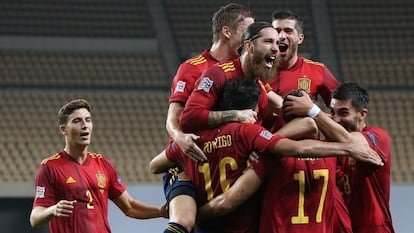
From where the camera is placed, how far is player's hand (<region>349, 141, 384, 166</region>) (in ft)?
15.7

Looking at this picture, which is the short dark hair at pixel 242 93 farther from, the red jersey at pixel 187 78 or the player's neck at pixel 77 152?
the player's neck at pixel 77 152

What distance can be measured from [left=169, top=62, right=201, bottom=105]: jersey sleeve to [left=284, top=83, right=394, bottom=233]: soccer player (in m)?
0.98

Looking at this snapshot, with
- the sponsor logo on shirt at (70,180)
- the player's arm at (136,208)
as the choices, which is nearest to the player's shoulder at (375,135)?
the player's arm at (136,208)

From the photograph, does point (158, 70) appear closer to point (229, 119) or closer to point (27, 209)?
point (27, 209)

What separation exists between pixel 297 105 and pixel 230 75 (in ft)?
1.49

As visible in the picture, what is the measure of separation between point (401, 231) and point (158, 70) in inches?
209

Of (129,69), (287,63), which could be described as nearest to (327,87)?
(287,63)

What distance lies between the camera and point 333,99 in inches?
205

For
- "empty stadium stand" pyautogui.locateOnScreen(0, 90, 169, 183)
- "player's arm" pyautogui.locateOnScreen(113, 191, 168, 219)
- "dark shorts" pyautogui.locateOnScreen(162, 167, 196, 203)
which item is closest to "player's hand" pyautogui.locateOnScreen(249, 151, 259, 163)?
"dark shorts" pyautogui.locateOnScreen(162, 167, 196, 203)

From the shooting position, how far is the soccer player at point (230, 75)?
4.92m

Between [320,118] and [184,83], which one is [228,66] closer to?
[184,83]

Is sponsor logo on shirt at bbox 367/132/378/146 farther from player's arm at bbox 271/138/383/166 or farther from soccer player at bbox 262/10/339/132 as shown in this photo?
soccer player at bbox 262/10/339/132

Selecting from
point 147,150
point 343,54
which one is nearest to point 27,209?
point 147,150

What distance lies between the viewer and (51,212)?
18.9 ft
